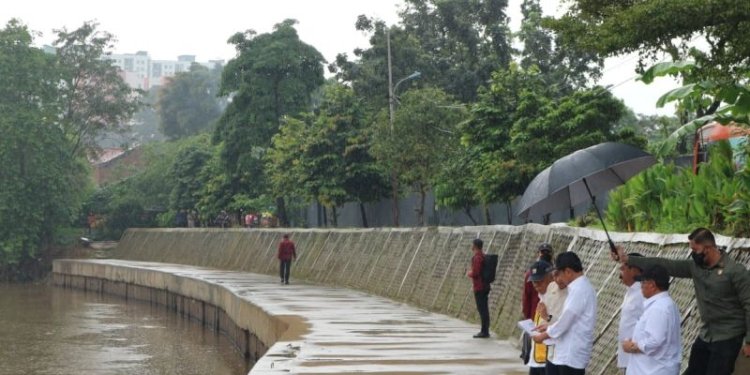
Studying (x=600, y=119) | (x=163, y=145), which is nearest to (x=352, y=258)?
(x=600, y=119)

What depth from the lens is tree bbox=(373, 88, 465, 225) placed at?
39312mm

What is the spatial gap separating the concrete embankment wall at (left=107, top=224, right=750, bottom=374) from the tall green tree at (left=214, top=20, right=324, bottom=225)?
3641mm

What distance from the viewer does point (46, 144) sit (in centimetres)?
6147

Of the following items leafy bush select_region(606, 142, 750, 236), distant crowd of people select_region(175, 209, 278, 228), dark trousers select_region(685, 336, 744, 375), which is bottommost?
dark trousers select_region(685, 336, 744, 375)

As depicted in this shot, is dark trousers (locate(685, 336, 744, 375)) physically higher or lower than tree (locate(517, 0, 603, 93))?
lower

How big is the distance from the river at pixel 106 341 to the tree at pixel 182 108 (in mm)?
58014

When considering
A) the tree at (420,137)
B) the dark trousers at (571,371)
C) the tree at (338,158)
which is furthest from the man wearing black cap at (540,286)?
the tree at (338,158)

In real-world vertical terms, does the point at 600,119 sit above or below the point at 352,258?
above

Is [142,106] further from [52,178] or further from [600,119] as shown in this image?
[600,119]

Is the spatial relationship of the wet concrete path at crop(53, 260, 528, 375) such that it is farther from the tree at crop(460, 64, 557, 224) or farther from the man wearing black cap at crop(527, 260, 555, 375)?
the tree at crop(460, 64, 557, 224)

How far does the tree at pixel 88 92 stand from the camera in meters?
67.6

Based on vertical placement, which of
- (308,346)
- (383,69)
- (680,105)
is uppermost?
(383,69)

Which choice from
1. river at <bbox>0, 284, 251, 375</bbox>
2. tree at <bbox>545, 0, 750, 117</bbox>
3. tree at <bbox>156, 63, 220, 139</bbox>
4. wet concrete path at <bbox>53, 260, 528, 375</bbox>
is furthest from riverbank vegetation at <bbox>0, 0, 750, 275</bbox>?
tree at <bbox>156, 63, 220, 139</bbox>

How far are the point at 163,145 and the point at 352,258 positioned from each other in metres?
47.7
